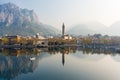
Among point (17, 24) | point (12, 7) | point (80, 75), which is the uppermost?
point (12, 7)

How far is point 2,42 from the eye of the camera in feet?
168

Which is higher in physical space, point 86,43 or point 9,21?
point 9,21

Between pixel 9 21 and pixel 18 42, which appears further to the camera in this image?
pixel 9 21

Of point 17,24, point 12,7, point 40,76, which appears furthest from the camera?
point 12,7

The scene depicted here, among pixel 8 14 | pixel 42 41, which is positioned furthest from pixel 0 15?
pixel 42 41

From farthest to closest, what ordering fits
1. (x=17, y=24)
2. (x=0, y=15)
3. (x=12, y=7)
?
(x=12, y=7), (x=0, y=15), (x=17, y=24)

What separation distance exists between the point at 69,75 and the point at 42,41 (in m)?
40.3

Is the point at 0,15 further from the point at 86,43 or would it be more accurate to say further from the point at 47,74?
the point at 47,74

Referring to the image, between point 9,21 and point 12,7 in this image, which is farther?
point 12,7

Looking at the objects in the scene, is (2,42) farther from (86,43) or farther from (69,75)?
(69,75)

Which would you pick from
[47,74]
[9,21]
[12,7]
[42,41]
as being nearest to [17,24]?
[9,21]

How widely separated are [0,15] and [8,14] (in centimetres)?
603

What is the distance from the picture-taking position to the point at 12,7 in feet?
573

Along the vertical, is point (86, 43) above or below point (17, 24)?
below
